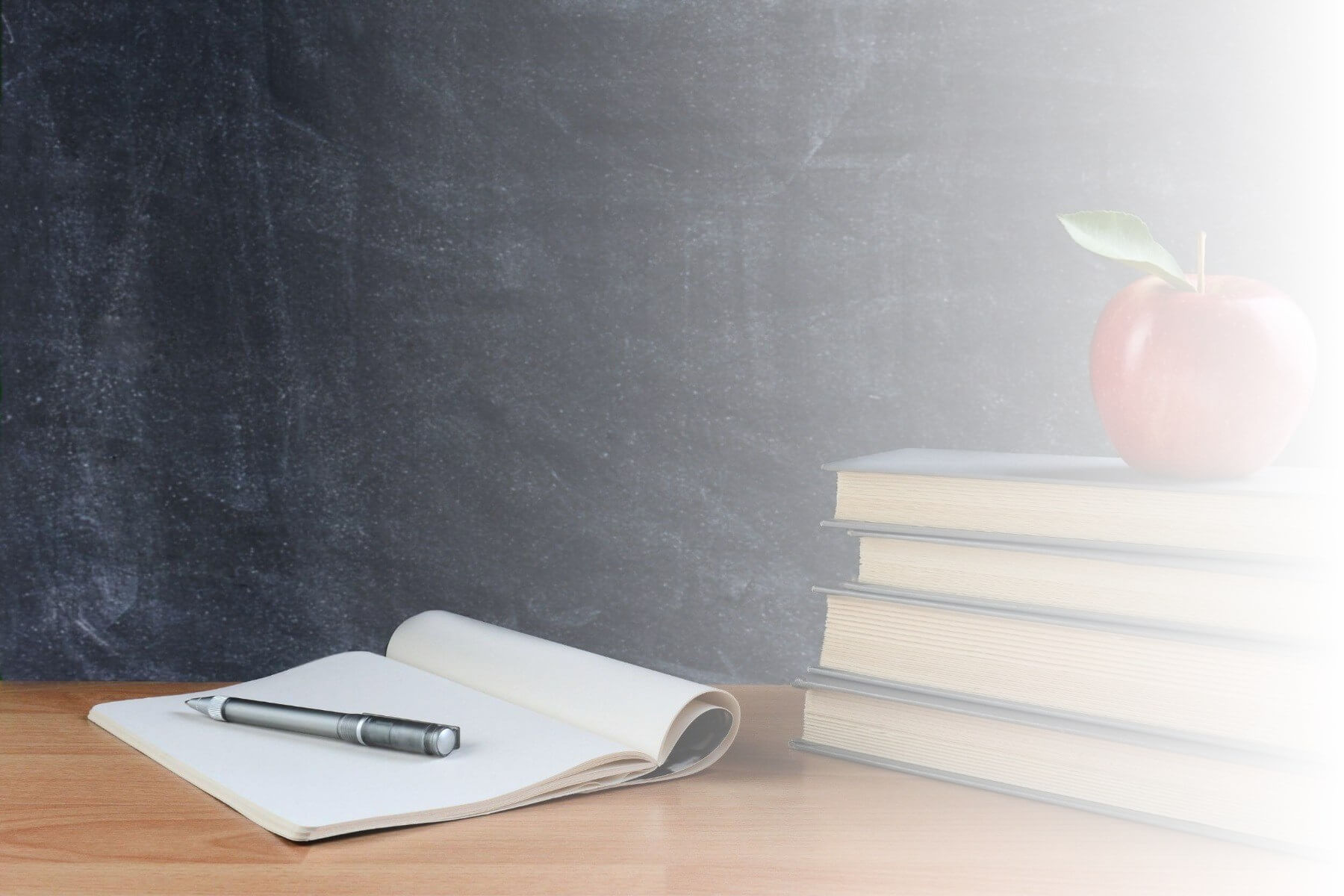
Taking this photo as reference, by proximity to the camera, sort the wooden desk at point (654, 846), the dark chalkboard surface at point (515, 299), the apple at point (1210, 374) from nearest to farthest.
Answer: the wooden desk at point (654, 846)
the apple at point (1210, 374)
the dark chalkboard surface at point (515, 299)

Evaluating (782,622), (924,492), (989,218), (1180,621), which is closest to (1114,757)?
(1180,621)

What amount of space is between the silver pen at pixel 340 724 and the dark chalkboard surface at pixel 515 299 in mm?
297

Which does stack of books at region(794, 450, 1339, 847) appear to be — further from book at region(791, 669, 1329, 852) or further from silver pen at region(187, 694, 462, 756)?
silver pen at region(187, 694, 462, 756)

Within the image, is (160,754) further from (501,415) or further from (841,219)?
(841,219)

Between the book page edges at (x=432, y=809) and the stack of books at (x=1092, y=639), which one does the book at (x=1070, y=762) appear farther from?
the book page edges at (x=432, y=809)

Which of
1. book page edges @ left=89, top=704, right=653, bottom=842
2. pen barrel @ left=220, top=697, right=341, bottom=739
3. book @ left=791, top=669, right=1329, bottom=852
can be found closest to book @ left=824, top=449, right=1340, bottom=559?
book @ left=791, top=669, right=1329, bottom=852

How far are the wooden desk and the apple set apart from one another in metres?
0.23

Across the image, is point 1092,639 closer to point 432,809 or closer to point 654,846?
point 654,846

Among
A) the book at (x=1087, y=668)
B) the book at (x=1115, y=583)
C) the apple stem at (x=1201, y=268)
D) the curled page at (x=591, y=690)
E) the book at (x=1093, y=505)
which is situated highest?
the apple stem at (x=1201, y=268)

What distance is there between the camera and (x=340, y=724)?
74 cm

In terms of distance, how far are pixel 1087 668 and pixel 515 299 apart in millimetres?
606

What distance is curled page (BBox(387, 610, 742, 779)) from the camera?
74 centimetres

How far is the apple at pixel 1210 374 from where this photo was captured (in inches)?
27.5

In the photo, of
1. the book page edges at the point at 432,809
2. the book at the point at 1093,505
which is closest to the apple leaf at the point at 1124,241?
the book at the point at 1093,505
